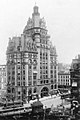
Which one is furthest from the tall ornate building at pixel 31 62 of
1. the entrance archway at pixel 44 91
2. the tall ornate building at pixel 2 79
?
the tall ornate building at pixel 2 79

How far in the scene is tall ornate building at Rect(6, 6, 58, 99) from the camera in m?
31.8

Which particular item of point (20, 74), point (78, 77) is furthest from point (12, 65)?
point (78, 77)

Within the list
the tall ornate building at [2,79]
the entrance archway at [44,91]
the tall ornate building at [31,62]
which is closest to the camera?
the tall ornate building at [31,62]

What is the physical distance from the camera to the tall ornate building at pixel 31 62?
3181 cm

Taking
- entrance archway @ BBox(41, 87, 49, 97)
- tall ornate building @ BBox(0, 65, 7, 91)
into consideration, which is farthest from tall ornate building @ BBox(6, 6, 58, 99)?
tall ornate building @ BBox(0, 65, 7, 91)

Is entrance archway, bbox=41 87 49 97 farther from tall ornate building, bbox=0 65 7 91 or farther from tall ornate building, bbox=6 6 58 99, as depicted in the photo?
tall ornate building, bbox=0 65 7 91

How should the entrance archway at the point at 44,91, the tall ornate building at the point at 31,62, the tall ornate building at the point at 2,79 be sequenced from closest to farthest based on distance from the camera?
1. the tall ornate building at the point at 31,62
2. the entrance archway at the point at 44,91
3. the tall ornate building at the point at 2,79

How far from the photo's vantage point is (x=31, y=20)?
1372 inches

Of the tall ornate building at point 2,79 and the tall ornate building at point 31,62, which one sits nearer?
the tall ornate building at point 31,62

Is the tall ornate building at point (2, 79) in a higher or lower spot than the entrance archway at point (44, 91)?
higher

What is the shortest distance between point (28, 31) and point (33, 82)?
27.5 feet

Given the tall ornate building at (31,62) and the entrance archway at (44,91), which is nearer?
the tall ornate building at (31,62)

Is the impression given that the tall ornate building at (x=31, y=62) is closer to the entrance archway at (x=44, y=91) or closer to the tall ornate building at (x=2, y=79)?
the entrance archway at (x=44, y=91)

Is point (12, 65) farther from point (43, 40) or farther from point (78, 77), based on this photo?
point (78, 77)
